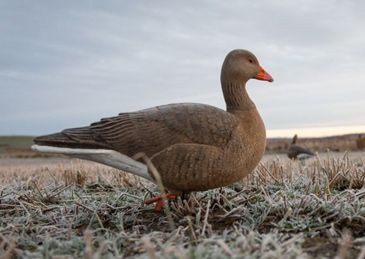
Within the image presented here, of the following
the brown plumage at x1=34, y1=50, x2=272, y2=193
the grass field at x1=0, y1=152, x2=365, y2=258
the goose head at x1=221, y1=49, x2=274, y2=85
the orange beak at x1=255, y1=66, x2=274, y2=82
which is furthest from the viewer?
the orange beak at x1=255, y1=66, x2=274, y2=82

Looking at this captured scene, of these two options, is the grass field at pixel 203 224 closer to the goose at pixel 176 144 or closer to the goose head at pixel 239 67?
the goose at pixel 176 144

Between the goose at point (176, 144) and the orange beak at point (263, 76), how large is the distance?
78 cm

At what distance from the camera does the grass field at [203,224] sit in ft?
9.62

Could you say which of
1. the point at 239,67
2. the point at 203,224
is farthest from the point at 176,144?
the point at 239,67

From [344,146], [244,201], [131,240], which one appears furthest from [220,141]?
[344,146]

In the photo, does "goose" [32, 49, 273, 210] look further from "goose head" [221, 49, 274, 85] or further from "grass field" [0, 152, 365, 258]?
"goose head" [221, 49, 274, 85]

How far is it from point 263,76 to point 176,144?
63.3 inches

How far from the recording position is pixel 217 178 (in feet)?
13.4

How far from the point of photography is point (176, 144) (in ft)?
13.5

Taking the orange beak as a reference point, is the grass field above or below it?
below

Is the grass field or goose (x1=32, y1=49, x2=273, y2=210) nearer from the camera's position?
the grass field

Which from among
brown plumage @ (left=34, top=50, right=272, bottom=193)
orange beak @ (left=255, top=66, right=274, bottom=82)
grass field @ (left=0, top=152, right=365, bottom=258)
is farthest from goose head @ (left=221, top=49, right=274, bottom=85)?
grass field @ (left=0, top=152, right=365, bottom=258)

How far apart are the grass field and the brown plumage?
9.7 inches

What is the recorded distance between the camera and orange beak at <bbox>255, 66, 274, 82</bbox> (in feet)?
16.9
